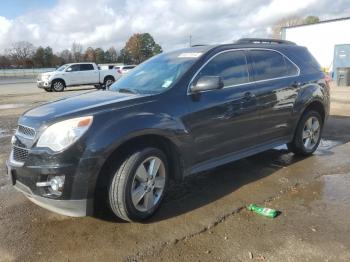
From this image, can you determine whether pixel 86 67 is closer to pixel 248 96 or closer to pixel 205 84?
pixel 248 96

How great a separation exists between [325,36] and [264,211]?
94.6ft

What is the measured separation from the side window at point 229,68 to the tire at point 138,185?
4.00 ft

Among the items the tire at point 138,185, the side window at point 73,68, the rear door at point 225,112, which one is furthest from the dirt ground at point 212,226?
the side window at point 73,68

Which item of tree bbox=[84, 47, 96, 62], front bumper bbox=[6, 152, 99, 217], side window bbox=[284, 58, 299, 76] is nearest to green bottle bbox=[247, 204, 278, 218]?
front bumper bbox=[6, 152, 99, 217]

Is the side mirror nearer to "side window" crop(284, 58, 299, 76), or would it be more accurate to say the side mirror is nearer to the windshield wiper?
the windshield wiper

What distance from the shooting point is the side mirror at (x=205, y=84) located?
4.15 metres

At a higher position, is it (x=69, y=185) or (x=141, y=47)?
(x=141, y=47)

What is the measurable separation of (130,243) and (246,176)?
7.48ft

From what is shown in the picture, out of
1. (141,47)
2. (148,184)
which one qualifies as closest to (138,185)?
(148,184)

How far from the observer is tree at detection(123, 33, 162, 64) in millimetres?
99000

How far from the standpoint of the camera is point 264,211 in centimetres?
398

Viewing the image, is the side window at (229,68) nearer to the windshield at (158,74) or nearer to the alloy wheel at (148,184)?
the windshield at (158,74)

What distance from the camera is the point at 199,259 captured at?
10.3 ft

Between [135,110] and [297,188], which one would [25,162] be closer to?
[135,110]
